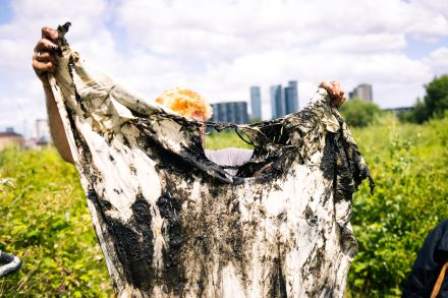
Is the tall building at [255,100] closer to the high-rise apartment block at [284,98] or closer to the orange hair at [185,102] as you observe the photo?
the high-rise apartment block at [284,98]

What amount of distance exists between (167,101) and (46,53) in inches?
44.9

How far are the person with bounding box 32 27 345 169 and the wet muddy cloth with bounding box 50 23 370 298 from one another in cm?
5

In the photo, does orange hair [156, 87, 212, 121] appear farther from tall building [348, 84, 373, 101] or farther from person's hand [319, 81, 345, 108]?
tall building [348, 84, 373, 101]

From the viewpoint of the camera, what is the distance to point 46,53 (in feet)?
7.12

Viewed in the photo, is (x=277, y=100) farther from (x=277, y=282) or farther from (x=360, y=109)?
(x=360, y=109)

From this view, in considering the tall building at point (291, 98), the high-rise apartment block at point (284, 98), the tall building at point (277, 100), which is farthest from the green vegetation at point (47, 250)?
the tall building at point (291, 98)

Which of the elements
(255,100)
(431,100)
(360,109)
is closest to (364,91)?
(360,109)

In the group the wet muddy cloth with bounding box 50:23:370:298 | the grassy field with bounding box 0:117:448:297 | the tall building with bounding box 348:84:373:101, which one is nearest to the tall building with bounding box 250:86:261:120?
the grassy field with bounding box 0:117:448:297

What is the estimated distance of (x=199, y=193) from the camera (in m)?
2.40

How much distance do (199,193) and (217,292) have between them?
0.46 metres

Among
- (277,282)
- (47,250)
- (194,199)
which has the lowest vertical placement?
(47,250)

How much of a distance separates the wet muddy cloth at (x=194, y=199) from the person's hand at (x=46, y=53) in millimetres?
36

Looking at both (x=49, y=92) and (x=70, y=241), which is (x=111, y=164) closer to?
(x=49, y=92)

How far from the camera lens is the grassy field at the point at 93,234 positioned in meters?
3.59
